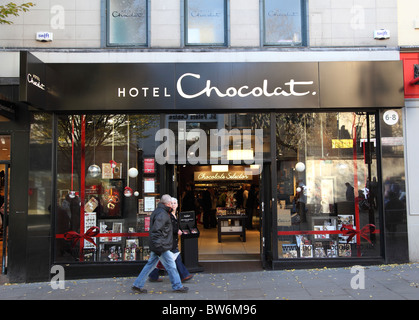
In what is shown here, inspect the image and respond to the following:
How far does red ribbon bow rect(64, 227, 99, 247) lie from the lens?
7781 mm

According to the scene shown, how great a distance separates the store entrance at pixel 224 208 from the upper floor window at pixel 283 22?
329cm

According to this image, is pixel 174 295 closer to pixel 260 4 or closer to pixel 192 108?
pixel 192 108

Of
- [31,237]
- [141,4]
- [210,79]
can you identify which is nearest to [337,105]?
[210,79]

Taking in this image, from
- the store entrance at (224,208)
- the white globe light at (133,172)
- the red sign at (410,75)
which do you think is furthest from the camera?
the store entrance at (224,208)

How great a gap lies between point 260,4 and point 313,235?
5227mm

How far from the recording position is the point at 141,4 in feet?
26.9

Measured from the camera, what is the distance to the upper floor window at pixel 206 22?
8.14m

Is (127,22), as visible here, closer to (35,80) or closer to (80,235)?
(35,80)

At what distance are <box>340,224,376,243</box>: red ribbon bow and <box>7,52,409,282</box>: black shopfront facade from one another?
22mm

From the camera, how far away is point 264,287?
21.1 feet

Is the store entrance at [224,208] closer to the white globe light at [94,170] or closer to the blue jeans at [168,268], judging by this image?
the white globe light at [94,170]

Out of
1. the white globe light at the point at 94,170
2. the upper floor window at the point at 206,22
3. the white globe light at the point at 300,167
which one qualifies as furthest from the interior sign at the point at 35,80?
the white globe light at the point at 300,167

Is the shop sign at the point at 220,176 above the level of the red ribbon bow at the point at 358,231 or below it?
above
